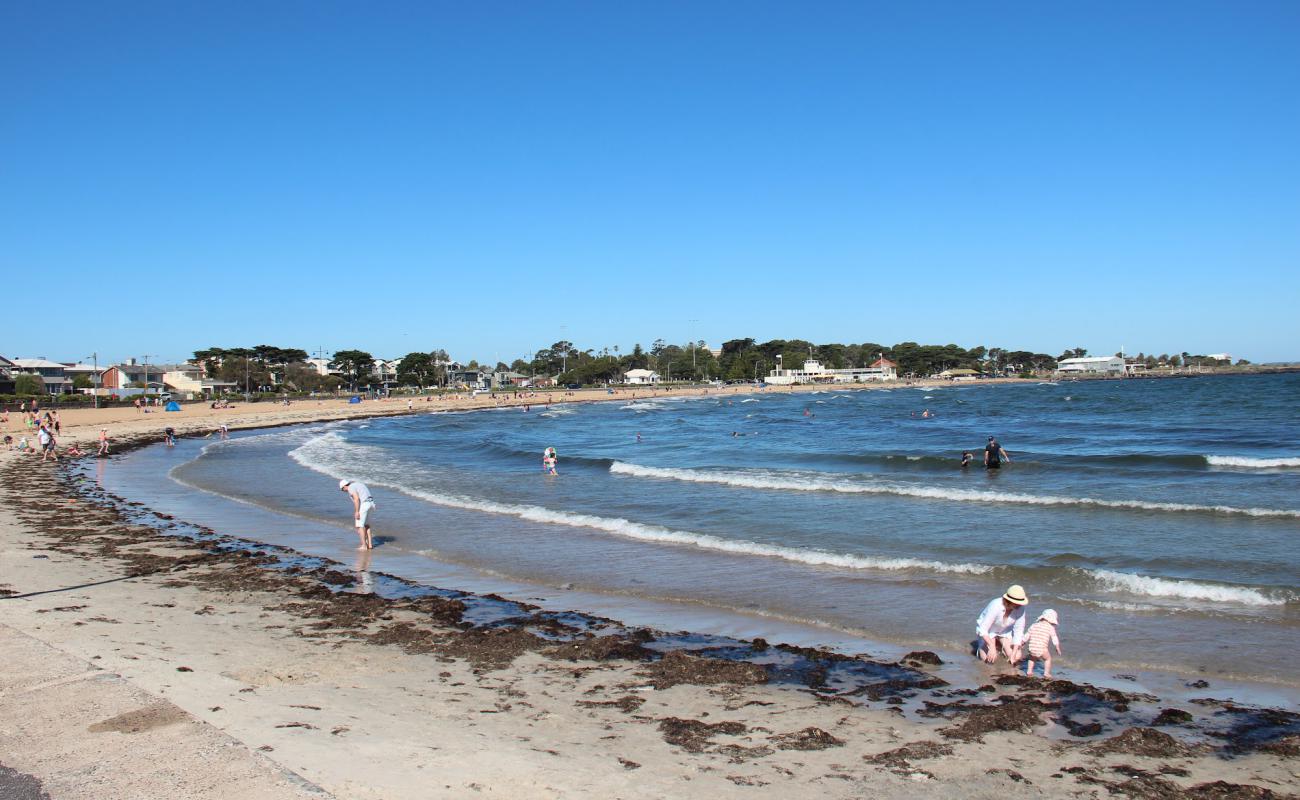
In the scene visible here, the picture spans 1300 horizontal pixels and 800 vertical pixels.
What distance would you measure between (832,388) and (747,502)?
147864mm

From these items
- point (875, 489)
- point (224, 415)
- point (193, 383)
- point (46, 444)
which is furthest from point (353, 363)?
point (875, 489)

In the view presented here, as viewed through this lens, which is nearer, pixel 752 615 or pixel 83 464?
pixel 752 615

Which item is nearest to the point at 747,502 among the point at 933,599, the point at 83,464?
the point at 933,599

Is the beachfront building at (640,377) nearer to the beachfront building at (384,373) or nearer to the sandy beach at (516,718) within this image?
the beachfront building at (384,373)

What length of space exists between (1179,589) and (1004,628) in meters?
4.41

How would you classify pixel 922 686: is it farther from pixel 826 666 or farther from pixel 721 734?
pixel 721 734

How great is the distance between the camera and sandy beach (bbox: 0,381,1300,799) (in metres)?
5.40

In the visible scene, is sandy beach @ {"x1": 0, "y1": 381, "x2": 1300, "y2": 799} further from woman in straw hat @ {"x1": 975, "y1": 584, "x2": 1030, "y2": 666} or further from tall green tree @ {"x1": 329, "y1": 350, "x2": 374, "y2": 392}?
tall green tree @ {"x1": 329, "y1": 350, "x2": 374, "y2": 392}

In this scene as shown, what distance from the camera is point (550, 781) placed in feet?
17.8

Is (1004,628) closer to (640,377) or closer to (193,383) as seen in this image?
(193,383)

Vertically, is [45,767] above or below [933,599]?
above

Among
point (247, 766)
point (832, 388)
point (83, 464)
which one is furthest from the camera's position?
point (832, 388)

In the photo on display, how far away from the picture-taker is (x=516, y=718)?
6762mm

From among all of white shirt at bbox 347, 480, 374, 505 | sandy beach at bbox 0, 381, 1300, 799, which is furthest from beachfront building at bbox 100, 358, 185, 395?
sandy beach at bbox 0, 381, 1300, 799
